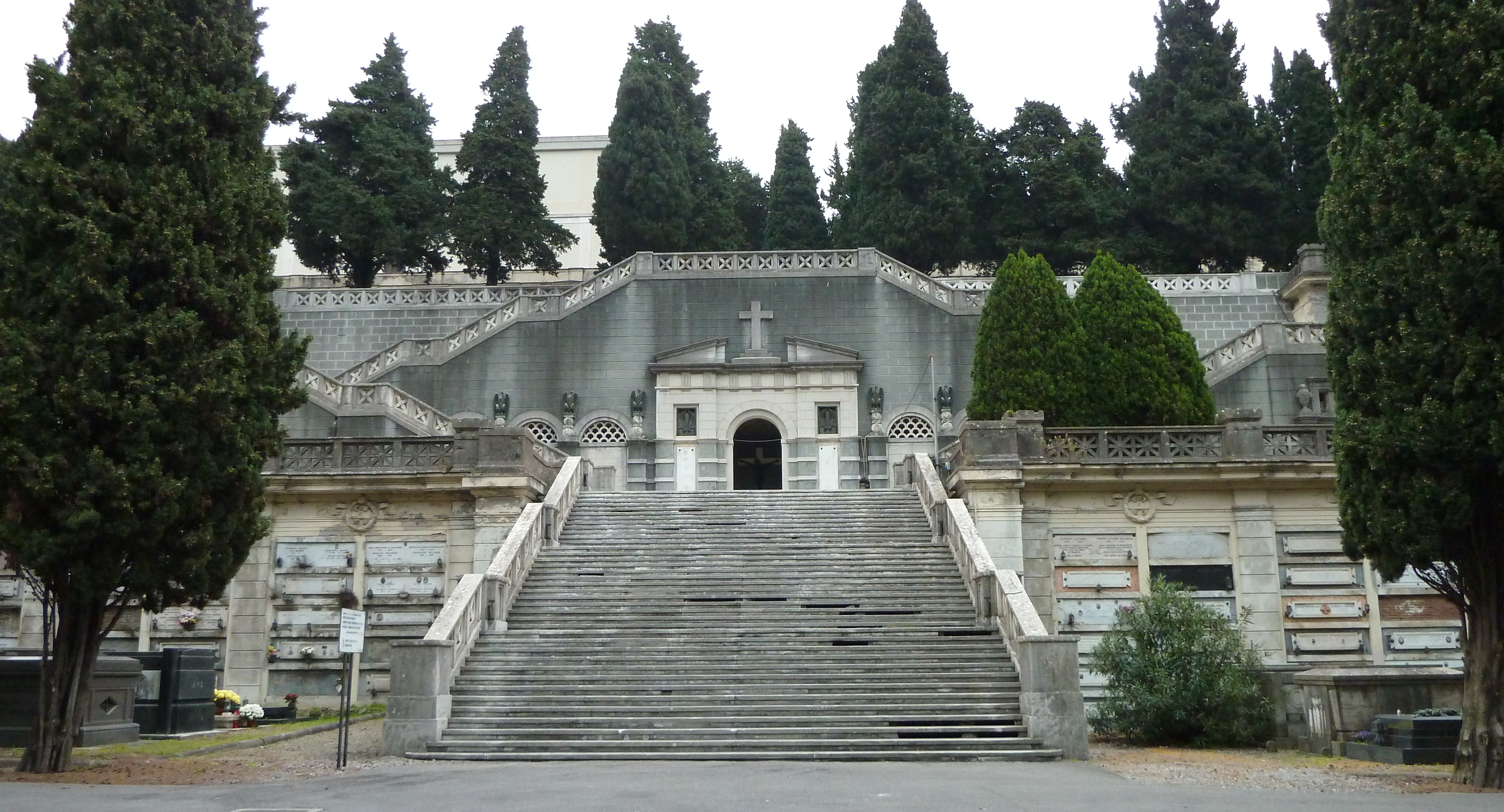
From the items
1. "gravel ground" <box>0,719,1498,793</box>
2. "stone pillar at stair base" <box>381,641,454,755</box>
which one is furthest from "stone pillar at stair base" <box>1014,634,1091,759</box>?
"stone pillar at stair base" <box>381,641,454,755</box>

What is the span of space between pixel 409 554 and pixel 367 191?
25726 millimetres

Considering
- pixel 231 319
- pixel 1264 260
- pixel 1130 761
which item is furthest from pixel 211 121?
pixel 1264 260

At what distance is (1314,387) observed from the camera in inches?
1187

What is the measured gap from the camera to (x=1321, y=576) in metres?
21.8

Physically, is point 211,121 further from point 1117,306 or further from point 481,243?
point 481,243

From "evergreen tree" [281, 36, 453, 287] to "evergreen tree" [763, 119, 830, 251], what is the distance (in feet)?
41.4

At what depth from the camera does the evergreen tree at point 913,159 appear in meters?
44.7

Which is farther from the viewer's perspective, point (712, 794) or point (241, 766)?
point (241, 766)

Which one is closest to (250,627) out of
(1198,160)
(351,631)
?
(351,631)

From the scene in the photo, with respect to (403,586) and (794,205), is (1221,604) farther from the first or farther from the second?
(794,205)

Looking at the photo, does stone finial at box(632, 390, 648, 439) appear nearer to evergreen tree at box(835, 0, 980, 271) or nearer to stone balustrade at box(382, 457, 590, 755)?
stone balustrade at box(382, 457, 590, 755)

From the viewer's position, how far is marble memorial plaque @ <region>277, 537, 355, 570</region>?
2255cm

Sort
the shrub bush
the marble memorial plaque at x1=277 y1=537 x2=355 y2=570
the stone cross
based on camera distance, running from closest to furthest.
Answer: the shrub bush < the marble memorial plaque at x1=277 y1=537 x2=355 y2=570 < the stone cross

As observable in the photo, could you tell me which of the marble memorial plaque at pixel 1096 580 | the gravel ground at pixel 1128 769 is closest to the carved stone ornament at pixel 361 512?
the gravel ground at pixel 1128 769
